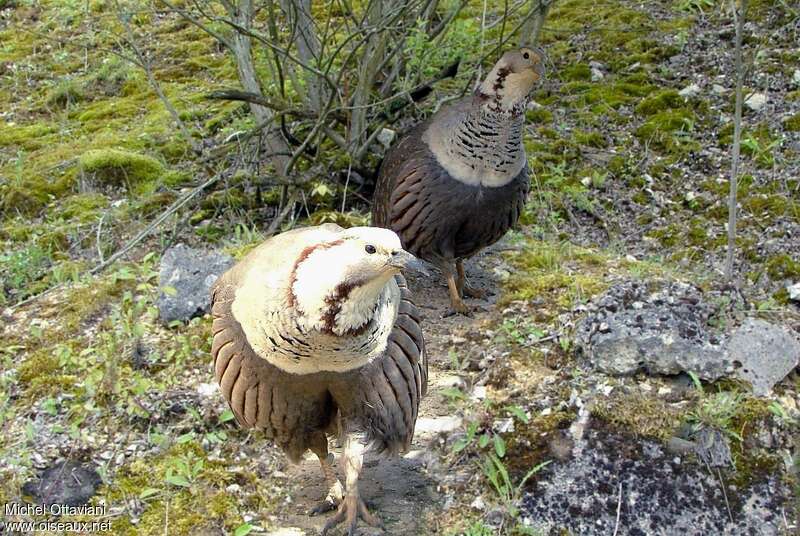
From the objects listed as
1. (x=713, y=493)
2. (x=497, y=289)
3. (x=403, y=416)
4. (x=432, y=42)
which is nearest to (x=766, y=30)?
(x=432, y=42)

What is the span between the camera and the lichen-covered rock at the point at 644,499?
3211 millimetres

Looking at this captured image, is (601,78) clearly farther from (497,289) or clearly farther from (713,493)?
(713,493)

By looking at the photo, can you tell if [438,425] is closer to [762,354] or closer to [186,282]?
[762,354]

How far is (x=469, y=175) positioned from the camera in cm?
478

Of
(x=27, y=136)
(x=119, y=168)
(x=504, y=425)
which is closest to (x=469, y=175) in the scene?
(x=504, y=425)

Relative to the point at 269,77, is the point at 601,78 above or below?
below

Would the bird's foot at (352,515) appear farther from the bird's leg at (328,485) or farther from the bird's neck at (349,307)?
the bird's neck at (349,307)

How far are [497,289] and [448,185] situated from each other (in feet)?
2.60

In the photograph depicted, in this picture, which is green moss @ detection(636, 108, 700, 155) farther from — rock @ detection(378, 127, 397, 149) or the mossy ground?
rock @ detection(378, 127, 397, 149)

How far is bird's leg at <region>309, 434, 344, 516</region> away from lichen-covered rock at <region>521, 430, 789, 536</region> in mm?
754

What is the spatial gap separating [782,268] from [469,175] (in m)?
2.30

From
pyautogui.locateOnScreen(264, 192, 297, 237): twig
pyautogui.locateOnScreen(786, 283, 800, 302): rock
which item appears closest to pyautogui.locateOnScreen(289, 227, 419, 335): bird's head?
pyautogui.locateOnScreen(264, 192, 297, 237): twig

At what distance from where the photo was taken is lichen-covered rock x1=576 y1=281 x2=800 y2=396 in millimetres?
3668

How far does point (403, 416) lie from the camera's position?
318 centimetres
